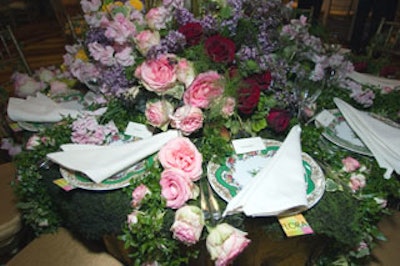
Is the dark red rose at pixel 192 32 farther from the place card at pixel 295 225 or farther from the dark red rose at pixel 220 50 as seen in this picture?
the place card at pixel 295 225

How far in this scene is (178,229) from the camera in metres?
0.69

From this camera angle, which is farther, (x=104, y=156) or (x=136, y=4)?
(x=136, y=4)

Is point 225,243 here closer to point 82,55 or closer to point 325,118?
point 325,118

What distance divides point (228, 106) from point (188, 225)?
43 centimetres

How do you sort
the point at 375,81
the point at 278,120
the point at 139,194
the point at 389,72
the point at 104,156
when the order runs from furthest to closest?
the point at 389,72 → the point at 375,81 → the point at 278,120 → the point at 104,156 → the point at 139,194

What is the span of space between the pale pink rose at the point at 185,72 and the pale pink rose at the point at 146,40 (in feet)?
0.47

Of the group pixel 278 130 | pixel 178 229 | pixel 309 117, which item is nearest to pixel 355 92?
pixel 309 117

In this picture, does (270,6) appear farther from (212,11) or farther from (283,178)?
(283,178)

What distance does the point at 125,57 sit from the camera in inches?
42.3

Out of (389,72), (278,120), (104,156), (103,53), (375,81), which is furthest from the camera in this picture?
(389,72)

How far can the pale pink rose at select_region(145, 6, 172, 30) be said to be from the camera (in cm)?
108

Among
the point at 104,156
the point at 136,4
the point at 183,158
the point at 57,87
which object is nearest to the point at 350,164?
the point at 183,158

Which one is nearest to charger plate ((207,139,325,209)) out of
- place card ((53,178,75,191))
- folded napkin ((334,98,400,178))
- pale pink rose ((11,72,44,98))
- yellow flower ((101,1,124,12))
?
folded napkin ((334,98,400,178))

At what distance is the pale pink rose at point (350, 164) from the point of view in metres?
0.89
